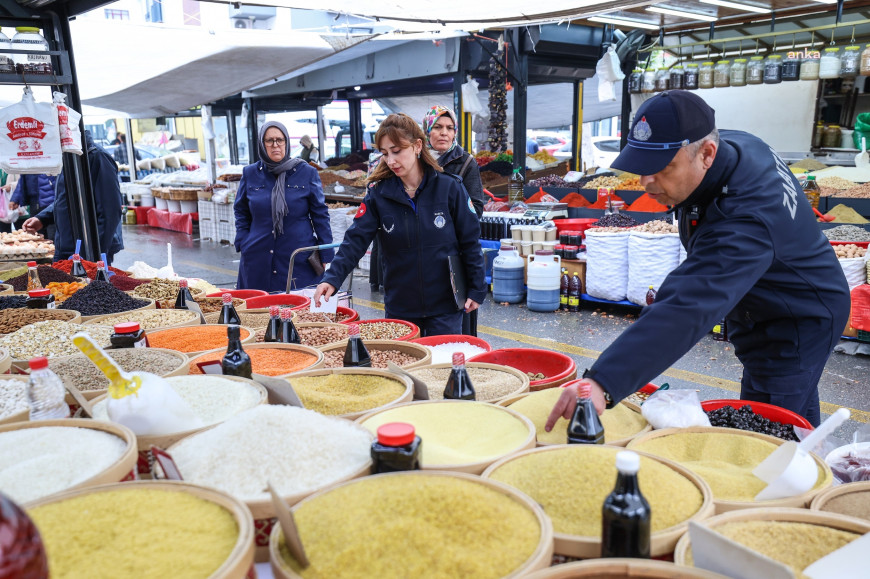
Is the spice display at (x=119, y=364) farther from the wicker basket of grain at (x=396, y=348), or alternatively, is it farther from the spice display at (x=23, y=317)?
the spice display at (x=23, y=317)

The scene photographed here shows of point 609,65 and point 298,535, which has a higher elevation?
point 609,65

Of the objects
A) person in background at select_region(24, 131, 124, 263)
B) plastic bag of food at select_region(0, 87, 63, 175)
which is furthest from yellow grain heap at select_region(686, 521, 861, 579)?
person in background at select_region(24, 131, 124, 263)

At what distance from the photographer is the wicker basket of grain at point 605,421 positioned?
4.80 ft

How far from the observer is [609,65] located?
8.29 metres

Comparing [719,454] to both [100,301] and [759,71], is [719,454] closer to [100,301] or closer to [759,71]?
[100,301]

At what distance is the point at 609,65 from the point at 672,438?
25.3ft

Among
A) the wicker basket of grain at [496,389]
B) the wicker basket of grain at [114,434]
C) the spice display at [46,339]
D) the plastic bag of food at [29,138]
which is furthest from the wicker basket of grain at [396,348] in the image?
the plastic bag of food at [29,138]

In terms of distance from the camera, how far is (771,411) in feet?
5.87

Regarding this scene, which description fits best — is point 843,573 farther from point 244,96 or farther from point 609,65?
point 244,96

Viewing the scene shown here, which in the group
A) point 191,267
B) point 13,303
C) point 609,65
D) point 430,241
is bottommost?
point 191,267

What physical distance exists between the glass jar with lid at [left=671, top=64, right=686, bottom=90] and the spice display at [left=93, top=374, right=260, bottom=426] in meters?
7.81

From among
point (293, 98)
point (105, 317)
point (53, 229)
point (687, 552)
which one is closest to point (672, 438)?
point (687, 552)

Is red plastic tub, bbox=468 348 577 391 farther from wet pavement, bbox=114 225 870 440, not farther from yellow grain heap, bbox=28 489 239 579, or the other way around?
yellow grain heap, bbox=28 489 239 579

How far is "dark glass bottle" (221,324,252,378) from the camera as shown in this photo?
1.78 meters
